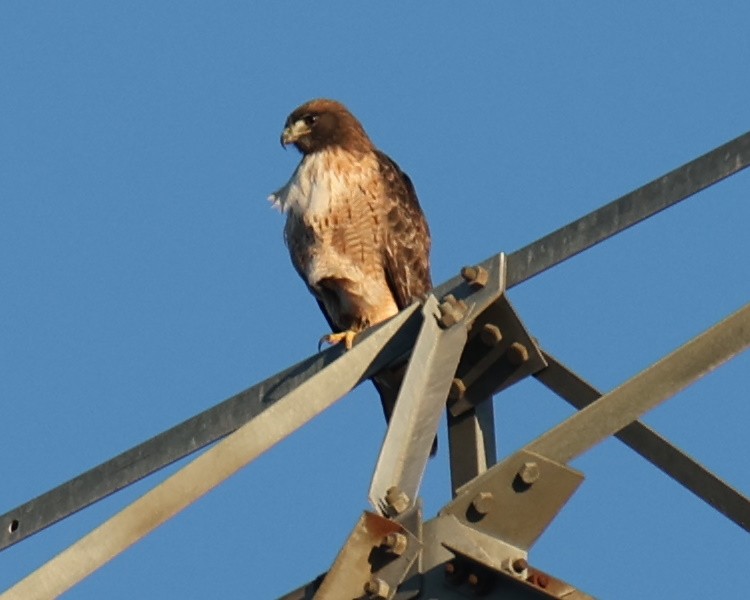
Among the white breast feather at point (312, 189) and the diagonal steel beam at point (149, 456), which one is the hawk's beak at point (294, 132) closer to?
the white breast feather at point (312, 189)

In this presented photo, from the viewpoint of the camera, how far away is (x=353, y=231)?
778 cm

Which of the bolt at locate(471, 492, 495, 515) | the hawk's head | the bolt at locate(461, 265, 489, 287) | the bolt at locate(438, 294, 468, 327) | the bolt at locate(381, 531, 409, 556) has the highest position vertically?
the hawk's head

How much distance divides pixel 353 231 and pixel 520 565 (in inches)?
183

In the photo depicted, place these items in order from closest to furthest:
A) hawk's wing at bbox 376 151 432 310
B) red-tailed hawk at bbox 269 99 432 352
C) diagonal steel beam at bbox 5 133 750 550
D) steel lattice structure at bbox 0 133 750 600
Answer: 1. steel lattice structure at bbox 0 133 750 600
2. diagonal steel beam at bbox 5 133 750 550
3. red-tailed hawk at bbox 269 99 432 352
4. hawk's wing at bbox 376 151 432 310

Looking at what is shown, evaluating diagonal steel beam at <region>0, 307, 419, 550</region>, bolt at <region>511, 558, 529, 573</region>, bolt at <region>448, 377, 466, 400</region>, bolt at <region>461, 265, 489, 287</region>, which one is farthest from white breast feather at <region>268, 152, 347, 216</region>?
bolt at <region>511, 558, 529, 573</region>

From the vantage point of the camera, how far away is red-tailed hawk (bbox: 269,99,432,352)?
7773 millimetres

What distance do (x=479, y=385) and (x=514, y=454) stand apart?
42.6 inches

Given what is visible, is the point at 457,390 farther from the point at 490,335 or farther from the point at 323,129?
the point at 323,129

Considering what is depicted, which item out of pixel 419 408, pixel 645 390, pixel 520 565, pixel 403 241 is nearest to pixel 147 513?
pixel 419 408

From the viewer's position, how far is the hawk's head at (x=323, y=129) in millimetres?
8180

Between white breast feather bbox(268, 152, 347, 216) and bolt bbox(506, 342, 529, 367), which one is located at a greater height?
white breast feather bbox(268, 152, 347, 216)

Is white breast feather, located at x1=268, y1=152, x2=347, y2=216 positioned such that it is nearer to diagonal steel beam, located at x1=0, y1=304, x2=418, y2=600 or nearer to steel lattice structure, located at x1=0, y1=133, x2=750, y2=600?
steel lattice structure, located at x1=0, y1=133, x2=750, y2=600

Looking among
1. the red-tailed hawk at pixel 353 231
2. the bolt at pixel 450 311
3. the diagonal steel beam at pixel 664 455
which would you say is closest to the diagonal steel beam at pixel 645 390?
the diagonal steel beam at pixel 664 455

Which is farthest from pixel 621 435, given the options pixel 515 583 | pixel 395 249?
pixel 395 249
